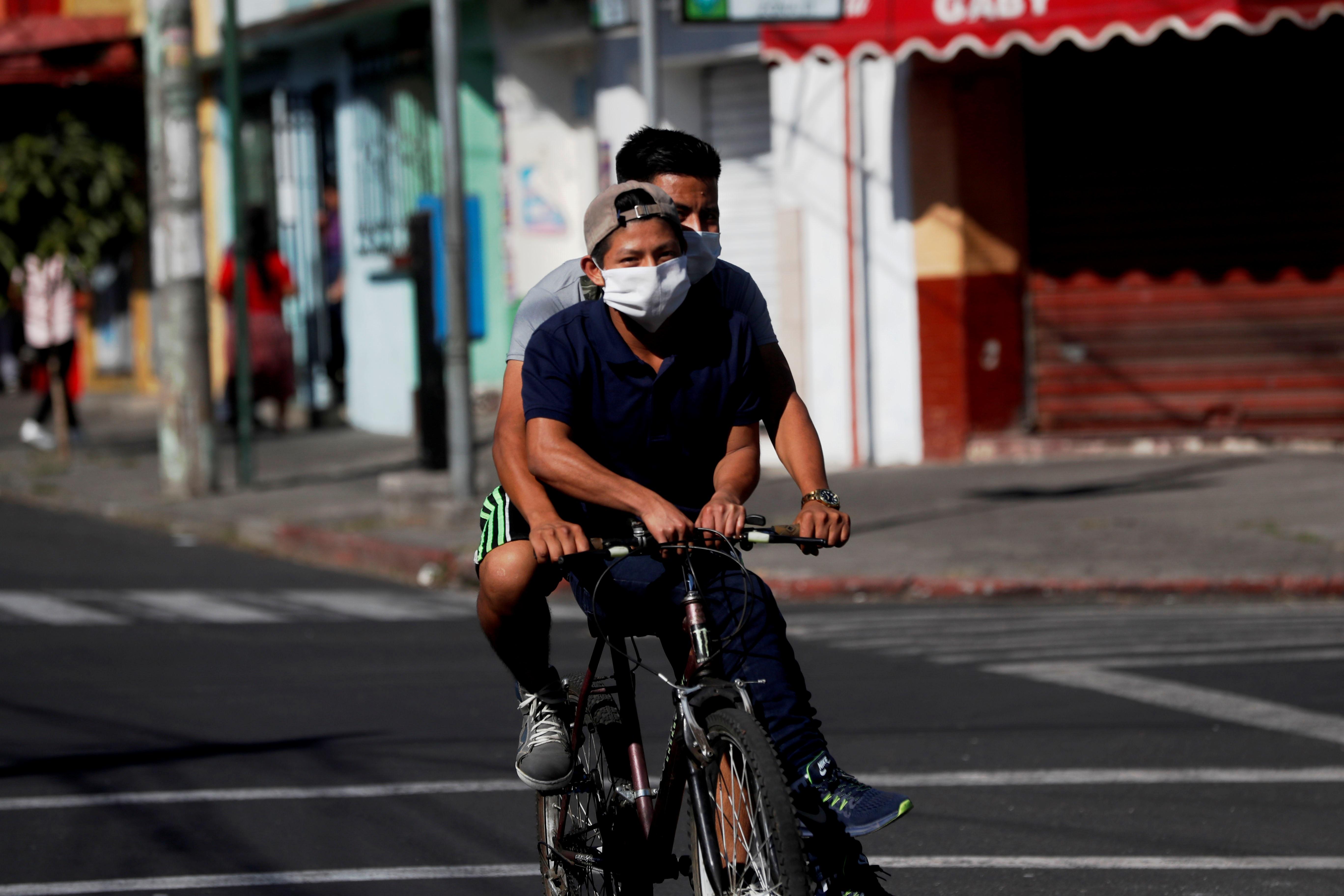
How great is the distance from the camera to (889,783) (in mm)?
5895

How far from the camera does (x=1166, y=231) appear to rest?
48.1 feet

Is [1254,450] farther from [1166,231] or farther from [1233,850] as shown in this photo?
[1233,850]

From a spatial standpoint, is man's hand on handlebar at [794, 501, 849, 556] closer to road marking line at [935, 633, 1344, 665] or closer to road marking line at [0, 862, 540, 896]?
road marking line at [0, 862, 540, 896]

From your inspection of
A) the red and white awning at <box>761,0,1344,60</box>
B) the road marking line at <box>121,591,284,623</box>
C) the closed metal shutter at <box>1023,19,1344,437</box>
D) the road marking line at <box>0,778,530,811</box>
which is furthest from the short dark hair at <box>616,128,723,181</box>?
the closed metal shutter at <box>1023,19,1344,437</box>

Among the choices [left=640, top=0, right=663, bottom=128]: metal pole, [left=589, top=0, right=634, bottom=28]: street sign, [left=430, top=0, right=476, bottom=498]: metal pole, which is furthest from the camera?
[left=589, top=0, right=634, bottom=28]: street sign

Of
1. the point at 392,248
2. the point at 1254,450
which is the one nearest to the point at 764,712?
the point at 1254,450

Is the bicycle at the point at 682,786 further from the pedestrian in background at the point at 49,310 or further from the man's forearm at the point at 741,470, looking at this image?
the pedestrian in background at the point at 49,310

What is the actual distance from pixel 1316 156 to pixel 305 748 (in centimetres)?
1028

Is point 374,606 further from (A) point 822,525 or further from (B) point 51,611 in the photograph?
(A) point 822,525

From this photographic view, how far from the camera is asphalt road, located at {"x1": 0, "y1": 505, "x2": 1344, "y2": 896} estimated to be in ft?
16.4

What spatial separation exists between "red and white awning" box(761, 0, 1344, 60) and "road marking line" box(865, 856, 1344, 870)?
872 centimetres

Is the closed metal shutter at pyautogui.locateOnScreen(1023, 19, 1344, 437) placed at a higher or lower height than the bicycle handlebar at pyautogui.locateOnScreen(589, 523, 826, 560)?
higher

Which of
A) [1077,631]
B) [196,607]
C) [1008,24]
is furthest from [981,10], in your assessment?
[196,607]

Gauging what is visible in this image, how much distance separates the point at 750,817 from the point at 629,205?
1270 millimetres
